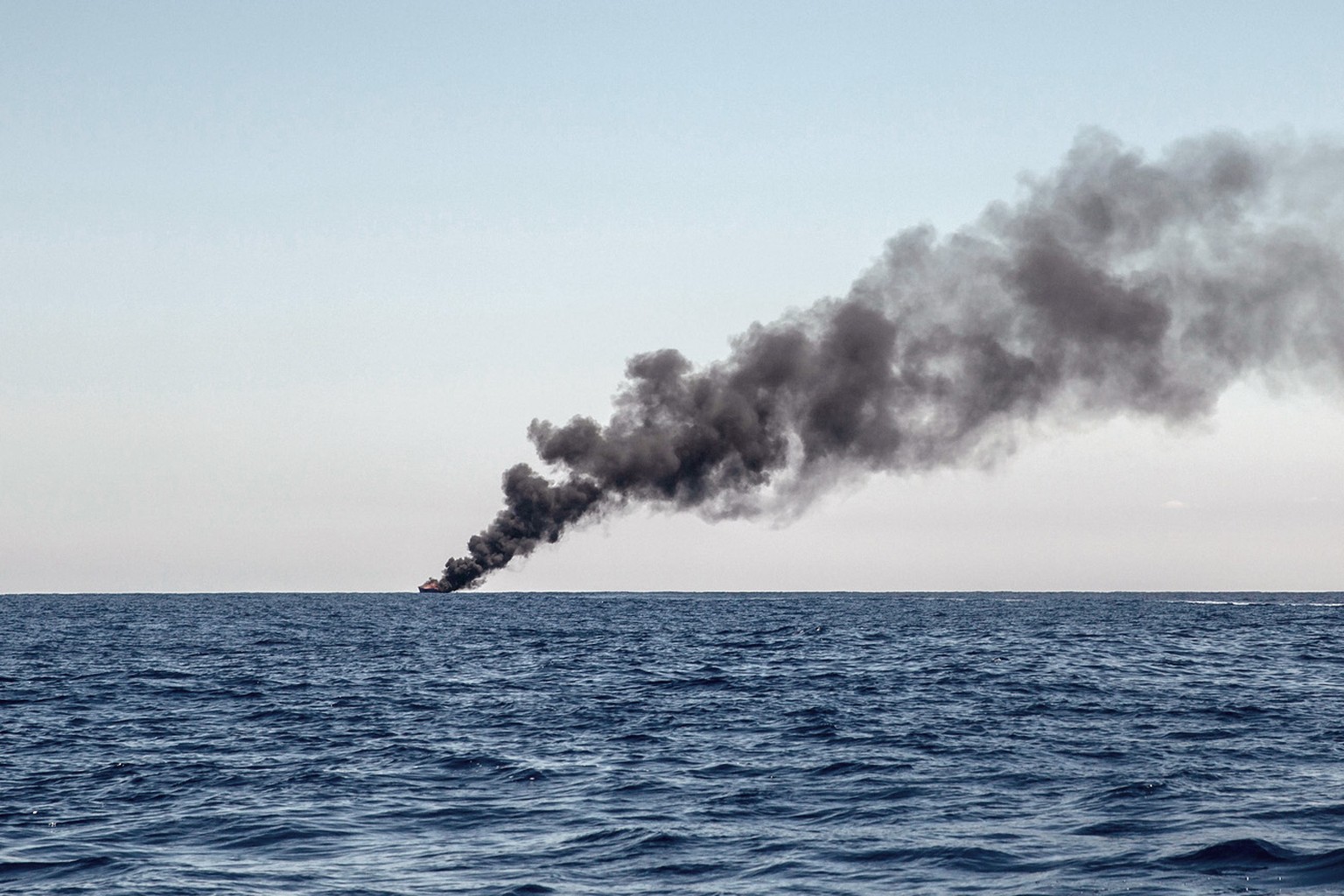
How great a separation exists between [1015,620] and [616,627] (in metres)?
35.0

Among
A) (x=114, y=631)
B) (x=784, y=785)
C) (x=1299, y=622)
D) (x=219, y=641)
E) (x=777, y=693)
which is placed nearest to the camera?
(x=784, y=785)

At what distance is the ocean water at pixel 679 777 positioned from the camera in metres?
17.7

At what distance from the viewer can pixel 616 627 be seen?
90.1 metres

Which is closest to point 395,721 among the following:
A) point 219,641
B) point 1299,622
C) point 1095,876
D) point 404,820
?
point 404,820

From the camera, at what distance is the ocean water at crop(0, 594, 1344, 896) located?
17688 millimetres

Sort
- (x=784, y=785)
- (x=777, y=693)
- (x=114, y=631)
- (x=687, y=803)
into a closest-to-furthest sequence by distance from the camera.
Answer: (x=687, y=803)
(x=784, y=785)
(x=777, y=693)
(x=114, y=631)

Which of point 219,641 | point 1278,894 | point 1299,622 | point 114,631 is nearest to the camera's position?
point 1278,894

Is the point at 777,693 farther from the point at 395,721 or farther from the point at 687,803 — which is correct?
the point at 687,803

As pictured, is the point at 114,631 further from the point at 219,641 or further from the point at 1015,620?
the point at 1015,620

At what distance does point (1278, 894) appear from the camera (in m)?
15.9

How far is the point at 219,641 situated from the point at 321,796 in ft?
181

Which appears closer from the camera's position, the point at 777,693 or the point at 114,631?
the point at 777,693

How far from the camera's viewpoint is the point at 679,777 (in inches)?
989

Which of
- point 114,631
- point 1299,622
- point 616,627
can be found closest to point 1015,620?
point 1299,622
